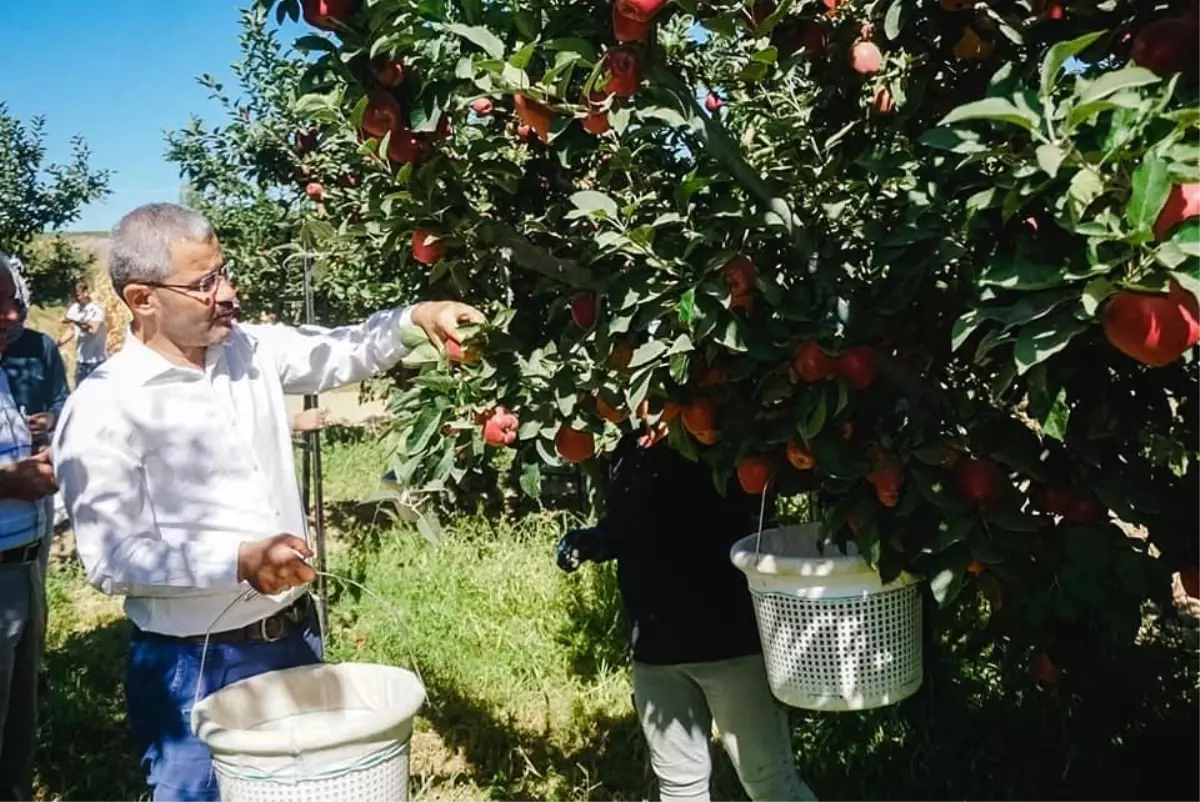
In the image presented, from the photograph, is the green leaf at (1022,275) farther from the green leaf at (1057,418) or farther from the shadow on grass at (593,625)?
the shadow on grass at (593,625)

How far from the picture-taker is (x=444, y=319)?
197 centimetres

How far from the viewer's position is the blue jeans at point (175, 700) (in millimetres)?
1987

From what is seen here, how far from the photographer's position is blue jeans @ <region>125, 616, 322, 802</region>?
78.2 inches

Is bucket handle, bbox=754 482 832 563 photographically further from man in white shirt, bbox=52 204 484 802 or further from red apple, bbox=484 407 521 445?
man in white shirt, bbox=52 204 484 802

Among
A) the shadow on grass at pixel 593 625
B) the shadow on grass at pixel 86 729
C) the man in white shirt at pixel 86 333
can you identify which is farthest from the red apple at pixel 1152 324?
the man in white shirt at pixel 86 333

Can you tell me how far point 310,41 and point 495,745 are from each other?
228cm

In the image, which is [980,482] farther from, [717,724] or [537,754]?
[537,754]

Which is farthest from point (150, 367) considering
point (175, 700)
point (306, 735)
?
point (306, 735)

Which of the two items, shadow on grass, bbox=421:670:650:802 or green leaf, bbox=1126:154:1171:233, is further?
shadow on grass, bbox=421:670:650:802

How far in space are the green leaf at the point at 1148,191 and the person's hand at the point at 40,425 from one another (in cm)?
274

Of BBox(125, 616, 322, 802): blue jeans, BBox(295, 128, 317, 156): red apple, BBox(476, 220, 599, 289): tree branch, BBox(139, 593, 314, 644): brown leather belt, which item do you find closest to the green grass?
BBox(139, 593, 314, 644): brown leather belt

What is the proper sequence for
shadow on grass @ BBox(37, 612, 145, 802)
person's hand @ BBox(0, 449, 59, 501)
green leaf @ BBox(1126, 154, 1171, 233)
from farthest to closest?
1. shadow on grass @ BBox(37, 612, 145, 802)
2. person's hand @ BBox(0, 449, 59, 501)
3. green leaf @ BBox(1126, 154, 1171, 233)

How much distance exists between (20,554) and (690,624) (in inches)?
64.3

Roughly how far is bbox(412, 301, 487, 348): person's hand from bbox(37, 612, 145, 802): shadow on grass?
6.23 ft
